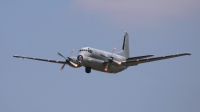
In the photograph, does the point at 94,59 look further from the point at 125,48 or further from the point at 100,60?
the point at 125,48

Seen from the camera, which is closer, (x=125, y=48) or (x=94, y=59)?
(x=94, y=59)

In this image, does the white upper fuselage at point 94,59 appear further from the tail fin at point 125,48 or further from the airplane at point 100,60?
the tail fin at point 125,48

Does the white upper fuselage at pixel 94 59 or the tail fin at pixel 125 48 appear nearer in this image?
the white upper fuselage at pixel 94 59

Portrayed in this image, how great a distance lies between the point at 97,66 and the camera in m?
79.9

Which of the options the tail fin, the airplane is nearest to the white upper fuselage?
the airplane

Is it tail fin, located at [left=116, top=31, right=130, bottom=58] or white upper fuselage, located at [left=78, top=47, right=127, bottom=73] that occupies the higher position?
tail fin, located at [left=116, top=31, right=130, bottom=58]

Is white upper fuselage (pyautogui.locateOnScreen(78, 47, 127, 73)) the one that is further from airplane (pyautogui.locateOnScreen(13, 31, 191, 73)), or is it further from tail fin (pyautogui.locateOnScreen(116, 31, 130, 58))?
tail fin (pyautogui.locateOnScreen(116, 31, 130, 58))

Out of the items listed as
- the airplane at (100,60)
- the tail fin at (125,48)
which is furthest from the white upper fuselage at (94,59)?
the tail fin at (125,48)

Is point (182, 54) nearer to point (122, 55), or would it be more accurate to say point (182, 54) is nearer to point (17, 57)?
Result: point (122, 55)

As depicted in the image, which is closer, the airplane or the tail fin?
the airplane

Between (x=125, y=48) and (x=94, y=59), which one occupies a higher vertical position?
(x=125, y=48)

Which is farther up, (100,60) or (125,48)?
(125,48)

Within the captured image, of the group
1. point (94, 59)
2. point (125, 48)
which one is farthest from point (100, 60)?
point (125, 48)

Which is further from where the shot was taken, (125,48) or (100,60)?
(125,48)
